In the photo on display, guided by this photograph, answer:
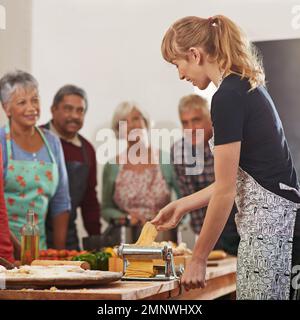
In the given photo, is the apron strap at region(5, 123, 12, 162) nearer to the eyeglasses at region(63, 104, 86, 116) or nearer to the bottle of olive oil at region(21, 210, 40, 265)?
the eyeglasses at region(63, 104, 86, 116)

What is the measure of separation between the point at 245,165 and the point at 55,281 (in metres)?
0.53

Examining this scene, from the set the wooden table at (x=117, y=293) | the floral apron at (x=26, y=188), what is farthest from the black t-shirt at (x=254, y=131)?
the floral apron at (x=26, y=188)

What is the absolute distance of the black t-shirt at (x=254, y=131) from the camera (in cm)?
193


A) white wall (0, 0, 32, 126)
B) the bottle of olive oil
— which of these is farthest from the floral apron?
the bottle of olive oil

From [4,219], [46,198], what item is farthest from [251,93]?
[46,198]

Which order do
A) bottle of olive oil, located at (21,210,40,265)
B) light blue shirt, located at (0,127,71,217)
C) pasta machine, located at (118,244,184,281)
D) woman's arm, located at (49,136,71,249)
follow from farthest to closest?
woman's arm, located at (49,136,71,249)
light blue shirt, located at (0,127,71,217)
bottle of olive oil, located at (21,210,40,265)
pasta machine, located at (118,244,184,281)

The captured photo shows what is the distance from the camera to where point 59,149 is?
3475 mm

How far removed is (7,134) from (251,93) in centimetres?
157

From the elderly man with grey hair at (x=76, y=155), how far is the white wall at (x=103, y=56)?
90mm

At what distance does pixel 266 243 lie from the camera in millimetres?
2002

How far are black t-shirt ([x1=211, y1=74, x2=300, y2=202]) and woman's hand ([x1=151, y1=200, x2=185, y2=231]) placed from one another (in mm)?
253

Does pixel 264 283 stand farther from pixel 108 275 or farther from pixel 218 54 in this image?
pixel 218 54

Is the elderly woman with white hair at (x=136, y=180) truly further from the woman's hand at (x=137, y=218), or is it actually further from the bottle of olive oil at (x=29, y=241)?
the bottle of olive oil at (x=29, y=241)

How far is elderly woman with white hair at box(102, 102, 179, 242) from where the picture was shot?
12.5 ft
